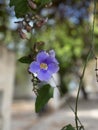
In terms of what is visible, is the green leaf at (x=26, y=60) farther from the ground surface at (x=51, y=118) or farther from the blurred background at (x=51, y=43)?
the ground surface at (x=51, y=118)

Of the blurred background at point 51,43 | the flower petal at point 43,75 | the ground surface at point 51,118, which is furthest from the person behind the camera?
the ground surface at point 51,118

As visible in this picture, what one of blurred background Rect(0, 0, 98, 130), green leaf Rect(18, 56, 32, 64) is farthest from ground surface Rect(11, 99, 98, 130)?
green leaf Rect(18, 56, 32, 64)

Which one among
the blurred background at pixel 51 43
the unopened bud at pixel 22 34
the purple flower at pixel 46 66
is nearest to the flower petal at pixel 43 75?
the purple flower at pixel 46 66

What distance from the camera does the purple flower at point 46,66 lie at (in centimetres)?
107

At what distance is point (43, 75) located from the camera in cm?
106

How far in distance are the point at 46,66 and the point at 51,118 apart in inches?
382

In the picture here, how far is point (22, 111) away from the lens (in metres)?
13.8

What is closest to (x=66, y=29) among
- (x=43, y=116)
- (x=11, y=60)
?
(x=11, y=60)

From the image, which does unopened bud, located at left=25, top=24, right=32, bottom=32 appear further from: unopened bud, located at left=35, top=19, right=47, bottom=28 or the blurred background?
the blurred background

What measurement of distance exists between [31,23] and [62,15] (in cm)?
521

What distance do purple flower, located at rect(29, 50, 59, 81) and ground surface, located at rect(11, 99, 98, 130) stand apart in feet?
18.0

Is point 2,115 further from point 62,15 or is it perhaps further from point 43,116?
point 43,116

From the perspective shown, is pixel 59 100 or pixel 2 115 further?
pixel 59 100

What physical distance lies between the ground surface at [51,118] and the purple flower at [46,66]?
547cm
